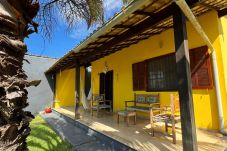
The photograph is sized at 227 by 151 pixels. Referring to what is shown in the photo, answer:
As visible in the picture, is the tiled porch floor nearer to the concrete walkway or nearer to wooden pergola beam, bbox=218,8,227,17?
the concrete walkway

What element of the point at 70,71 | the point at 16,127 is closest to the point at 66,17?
the point at 16,127

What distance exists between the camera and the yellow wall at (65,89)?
12867 millimetres

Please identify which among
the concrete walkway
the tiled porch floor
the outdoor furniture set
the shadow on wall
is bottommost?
the concrete walkway

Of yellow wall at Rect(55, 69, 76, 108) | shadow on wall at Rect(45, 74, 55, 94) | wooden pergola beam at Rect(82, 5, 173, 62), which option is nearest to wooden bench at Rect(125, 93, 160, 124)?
wooden pergola beam at Rect(82, 5, 173, 62)

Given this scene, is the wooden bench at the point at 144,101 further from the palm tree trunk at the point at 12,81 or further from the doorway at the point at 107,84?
the palm tree trunk at the point at 12,81

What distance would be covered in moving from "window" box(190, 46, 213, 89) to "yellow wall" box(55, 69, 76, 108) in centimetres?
959

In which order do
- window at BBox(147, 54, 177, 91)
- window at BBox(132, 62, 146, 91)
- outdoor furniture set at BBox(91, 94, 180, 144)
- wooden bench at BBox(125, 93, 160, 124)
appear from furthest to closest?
window at BBox(132, 62, 146, 91) < wooden bench at BBox(125, 93, 160, 124) < window at BBox(147, 54, 177, 91) < outdoor furniture set at BBox(91, 94, 180, 144)

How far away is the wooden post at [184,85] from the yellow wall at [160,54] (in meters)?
2.07

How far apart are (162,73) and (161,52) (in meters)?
0.68

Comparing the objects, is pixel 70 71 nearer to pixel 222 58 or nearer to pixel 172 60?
pixel 172 60

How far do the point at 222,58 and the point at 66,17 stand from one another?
12.2 ft

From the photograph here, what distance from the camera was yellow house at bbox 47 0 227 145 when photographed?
3.39 m

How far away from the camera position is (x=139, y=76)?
664cm

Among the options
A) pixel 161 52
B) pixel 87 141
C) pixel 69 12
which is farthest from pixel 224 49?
pixel 87 141
